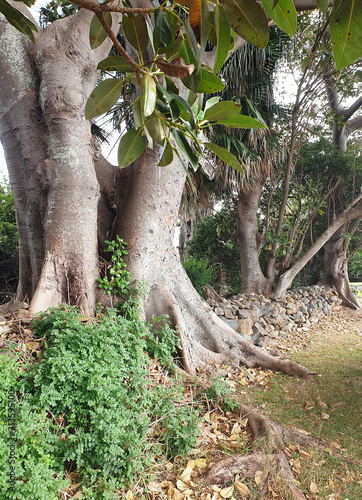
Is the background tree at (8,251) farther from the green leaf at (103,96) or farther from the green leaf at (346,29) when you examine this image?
the green leaf at (346,29)

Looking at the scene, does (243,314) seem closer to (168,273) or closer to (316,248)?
(168,273)

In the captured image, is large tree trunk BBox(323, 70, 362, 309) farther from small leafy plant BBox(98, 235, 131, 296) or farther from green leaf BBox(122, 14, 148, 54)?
green leaf BBox(122, 14, 148, 54)

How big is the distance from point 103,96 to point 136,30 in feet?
0.76

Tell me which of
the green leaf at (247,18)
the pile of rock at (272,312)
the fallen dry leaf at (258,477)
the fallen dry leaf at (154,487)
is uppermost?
the green leaf at (247,18)

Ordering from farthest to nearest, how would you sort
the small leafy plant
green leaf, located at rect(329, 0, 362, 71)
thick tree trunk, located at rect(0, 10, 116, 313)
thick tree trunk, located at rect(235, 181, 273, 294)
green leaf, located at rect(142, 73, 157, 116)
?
thick tree trunk, located at rect(235, 181, 273, 294)
the small leafy plant
thick tree trunk, located at rect(0, 10, 116, 313)
green leaf, located at rect(142, 73, 157, 116)
green leaf, located at rect(329, 0, 362, 71)

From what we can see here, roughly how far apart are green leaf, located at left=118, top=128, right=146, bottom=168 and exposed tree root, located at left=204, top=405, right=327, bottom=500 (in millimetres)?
1887

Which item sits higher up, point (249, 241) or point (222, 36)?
point (222, 36)

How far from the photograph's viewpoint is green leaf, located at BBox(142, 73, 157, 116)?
2.83 feet

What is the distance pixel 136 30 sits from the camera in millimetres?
1034

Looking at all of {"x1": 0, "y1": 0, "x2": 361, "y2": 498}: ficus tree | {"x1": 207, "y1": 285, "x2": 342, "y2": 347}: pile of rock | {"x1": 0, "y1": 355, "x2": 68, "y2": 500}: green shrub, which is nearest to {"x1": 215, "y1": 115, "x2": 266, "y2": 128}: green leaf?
{"x1": 0, "y1": 0, "x2": 361, "y2": 498}: ficus tree

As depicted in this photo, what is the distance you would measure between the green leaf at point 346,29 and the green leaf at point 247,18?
168 mm

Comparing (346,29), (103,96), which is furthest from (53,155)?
(346,29)

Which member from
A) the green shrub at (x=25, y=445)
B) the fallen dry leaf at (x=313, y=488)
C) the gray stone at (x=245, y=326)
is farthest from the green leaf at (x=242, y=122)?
the gray stone at (x=245, y=326)

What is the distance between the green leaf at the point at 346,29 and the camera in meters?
0.75
